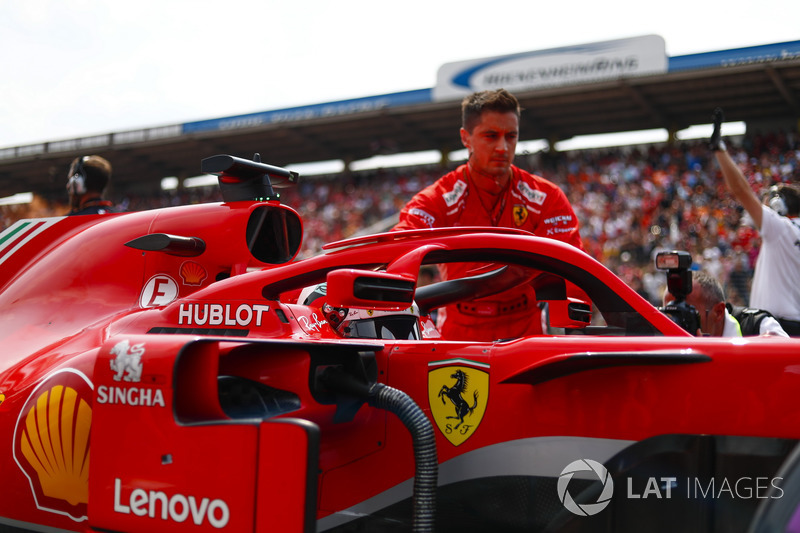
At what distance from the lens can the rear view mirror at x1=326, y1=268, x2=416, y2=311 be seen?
1.95 meters

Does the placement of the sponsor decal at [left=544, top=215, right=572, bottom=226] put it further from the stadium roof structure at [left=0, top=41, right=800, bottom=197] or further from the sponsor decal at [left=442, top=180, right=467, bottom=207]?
the stadium roof structure at [left=0, top=41, right=800, bottom=197]

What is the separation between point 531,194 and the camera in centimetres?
346

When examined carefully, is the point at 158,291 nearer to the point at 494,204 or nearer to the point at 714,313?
the point at 494,204

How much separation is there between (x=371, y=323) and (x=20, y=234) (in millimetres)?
2050

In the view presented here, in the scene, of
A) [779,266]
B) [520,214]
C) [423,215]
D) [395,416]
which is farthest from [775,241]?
[395,416]

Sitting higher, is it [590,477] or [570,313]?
[570,313]

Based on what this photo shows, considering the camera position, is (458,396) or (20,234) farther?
(20,234)

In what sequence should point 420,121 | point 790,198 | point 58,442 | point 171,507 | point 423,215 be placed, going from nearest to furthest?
1. point 171,507
2. point 58,442
3. point 423,215
4. point 790,198
5. point 420,121

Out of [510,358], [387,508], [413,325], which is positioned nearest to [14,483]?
[387,508]

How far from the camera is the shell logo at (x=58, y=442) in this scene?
2324 millimetres

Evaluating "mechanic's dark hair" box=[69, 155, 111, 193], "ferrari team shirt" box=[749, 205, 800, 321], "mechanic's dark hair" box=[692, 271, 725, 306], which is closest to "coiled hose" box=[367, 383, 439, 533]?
"mechanic's dark hair" box=[692, 271, 725, 306]

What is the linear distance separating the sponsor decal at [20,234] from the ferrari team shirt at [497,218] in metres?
1.92

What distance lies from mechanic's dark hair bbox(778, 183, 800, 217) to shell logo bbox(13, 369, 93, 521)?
4.13 m

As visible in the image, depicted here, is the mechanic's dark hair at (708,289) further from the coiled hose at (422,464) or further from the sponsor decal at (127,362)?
the sponsor decal at (127,362)
